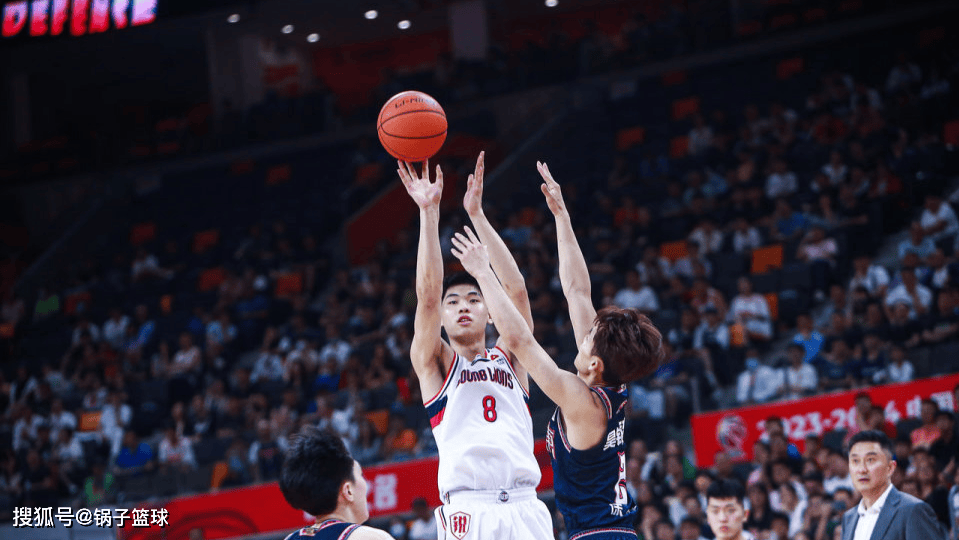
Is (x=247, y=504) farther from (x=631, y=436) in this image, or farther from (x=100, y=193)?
(x=100, y=193)

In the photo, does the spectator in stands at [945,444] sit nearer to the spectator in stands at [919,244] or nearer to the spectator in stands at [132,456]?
the spectator in stands at [919,244]

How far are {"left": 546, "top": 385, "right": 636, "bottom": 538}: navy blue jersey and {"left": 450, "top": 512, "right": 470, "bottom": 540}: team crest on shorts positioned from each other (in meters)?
0.61

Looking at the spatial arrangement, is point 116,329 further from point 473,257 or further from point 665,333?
point 473,257

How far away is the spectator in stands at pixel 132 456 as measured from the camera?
577 inches

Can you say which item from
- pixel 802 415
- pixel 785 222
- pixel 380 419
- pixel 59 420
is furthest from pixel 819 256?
pixel 59 420

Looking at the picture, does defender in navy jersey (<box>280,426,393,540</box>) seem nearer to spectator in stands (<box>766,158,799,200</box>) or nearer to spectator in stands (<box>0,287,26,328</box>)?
spectator in stands (<box>766,158,799,200</box>)

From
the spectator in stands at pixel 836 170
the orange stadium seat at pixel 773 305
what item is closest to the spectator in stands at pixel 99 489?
the orange stadium seat at pixel 773 305

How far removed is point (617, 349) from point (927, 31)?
17181 mm

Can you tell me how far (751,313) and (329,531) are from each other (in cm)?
1035

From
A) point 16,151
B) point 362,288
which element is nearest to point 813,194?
point 362,288

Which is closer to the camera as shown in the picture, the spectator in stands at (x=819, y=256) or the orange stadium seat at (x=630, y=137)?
the spectator in stands at (x=819, y=256)

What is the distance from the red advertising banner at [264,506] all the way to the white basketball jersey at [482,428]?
6.22 meters

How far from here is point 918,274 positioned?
1227 centimetres

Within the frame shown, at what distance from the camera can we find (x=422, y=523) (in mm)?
11547
